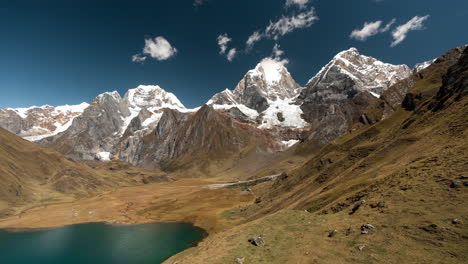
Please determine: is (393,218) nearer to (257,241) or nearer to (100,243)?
(257,241)

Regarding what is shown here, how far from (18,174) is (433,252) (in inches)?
9998

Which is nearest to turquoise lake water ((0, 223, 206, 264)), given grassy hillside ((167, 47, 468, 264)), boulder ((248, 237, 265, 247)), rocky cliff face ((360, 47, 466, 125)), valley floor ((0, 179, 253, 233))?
valley floor ((0, 179, 253, 233))

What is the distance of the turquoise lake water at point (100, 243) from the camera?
66938mm

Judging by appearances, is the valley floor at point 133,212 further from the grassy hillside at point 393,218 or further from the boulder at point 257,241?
the boulder at point 257,241

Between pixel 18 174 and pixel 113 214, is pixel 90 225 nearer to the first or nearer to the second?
pixel 113 214

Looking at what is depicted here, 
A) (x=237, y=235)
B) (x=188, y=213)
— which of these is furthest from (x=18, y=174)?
(x=237, y=235)

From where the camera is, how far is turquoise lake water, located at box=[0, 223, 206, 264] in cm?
6694

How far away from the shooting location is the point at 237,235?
42.6m

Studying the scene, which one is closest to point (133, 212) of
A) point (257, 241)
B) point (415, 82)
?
point (257, 241)

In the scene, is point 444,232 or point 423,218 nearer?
point 444,232

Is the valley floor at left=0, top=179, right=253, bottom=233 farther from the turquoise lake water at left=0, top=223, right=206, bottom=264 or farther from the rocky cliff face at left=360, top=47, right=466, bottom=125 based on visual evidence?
the rocky cliff face at left=360, top=47, right=466, bottom=125

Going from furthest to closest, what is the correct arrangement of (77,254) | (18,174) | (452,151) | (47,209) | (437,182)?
(18,174)
(47,209)
(77,254)
(452,151)
(437,182)

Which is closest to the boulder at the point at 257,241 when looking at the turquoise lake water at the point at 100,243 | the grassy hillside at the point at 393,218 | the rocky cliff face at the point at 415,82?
the grassy hillside at the point at 393,218

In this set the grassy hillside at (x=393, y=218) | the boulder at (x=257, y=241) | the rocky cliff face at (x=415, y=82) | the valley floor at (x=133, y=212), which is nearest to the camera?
the grassy hillside at (x=393, y=218)
